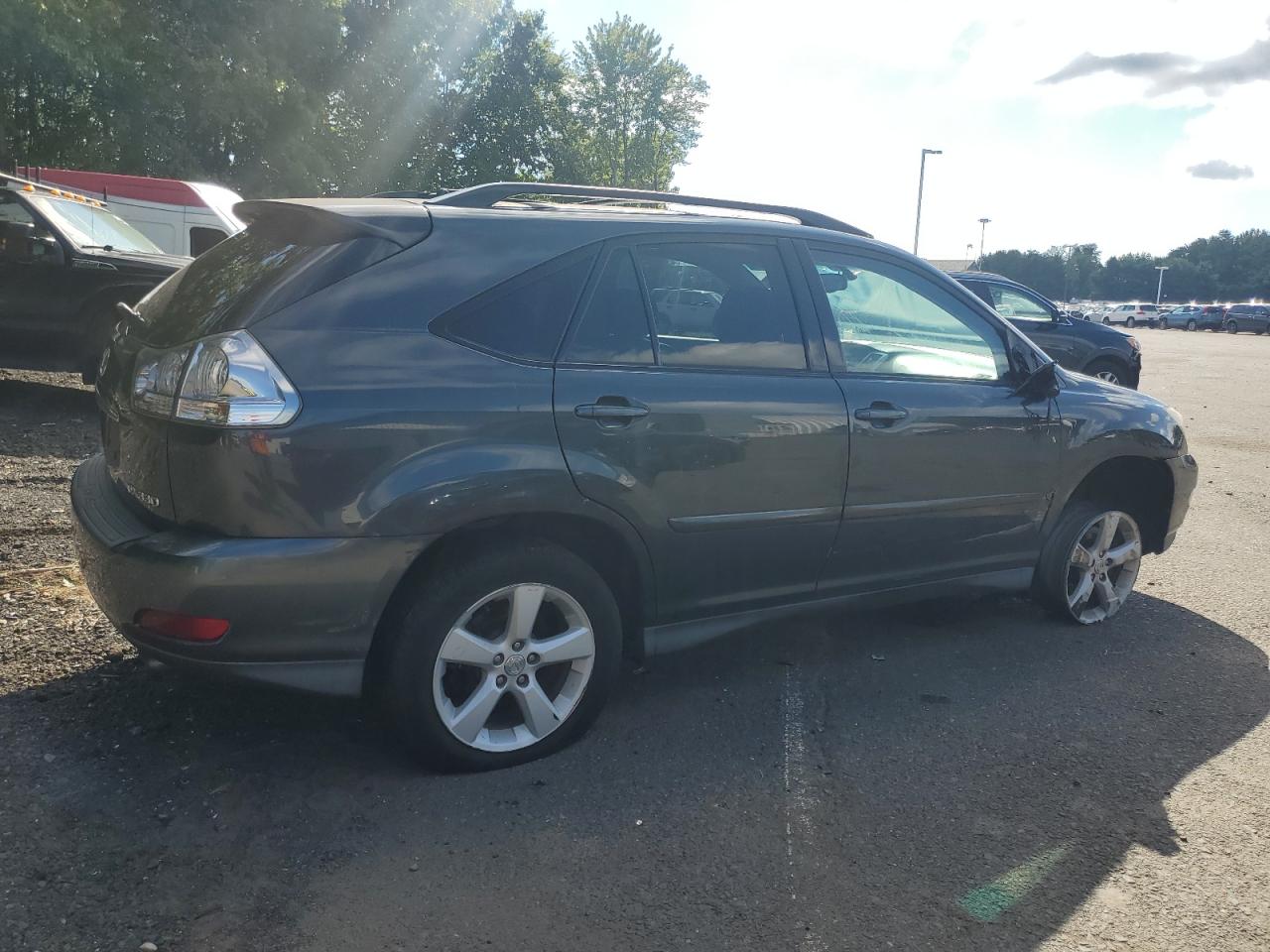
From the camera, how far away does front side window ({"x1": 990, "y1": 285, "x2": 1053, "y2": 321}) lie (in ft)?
45.4

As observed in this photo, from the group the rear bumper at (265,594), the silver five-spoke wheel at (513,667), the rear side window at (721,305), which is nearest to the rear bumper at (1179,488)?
the rear side window at (721,305)

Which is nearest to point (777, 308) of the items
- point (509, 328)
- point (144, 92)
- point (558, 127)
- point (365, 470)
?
point (509, 328)

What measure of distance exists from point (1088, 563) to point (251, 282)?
3.79 meters

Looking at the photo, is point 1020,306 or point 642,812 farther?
point 1020,306

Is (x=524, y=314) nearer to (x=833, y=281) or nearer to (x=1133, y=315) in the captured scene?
(x=833, y=281)

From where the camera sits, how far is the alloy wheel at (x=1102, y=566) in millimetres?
4930

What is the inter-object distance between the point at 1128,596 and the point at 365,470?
4.18 meters

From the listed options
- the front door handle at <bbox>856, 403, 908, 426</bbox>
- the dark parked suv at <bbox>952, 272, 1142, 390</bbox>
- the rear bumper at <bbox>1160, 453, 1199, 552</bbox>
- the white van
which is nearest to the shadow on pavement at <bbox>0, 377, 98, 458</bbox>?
the white van

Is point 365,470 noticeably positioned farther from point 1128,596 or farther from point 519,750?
point 1128,596

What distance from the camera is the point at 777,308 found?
3865 mm

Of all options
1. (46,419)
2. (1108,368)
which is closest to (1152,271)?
(1108,368)

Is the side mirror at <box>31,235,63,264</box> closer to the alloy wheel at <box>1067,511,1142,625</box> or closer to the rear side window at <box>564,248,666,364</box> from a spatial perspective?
the rear side window at <box>564,248,666,364</box>

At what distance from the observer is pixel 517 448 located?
315cm

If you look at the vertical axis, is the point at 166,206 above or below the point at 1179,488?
above
